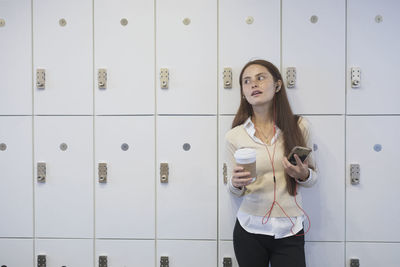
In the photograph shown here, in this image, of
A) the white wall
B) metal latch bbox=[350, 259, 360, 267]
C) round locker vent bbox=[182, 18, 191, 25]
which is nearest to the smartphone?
the white wall

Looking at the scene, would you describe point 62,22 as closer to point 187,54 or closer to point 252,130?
point 187,54

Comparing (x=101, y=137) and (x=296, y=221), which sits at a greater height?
(x=101, y=137)

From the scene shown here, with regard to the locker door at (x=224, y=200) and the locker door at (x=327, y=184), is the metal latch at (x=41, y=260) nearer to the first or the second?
the locker door at (x=224, y=200)

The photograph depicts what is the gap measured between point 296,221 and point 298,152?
41cm

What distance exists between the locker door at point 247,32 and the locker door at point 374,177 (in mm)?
807

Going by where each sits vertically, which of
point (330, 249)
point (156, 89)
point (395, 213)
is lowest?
point (330, 249)

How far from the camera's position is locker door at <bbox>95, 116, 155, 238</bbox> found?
171cm

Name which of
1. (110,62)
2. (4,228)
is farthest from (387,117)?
(4,228)

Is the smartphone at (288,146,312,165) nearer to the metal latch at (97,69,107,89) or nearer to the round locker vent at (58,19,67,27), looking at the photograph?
the metal latch at (97,69,107,89)

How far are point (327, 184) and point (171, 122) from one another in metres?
1.25

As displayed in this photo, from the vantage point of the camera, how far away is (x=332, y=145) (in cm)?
165

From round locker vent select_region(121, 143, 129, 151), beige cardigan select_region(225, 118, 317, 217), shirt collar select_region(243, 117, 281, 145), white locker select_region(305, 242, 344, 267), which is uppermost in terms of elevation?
shirt collar select_region(243, 117, 281, 145)

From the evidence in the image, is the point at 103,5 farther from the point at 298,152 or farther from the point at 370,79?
the point at 370,79

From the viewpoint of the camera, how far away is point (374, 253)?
1.66 m
